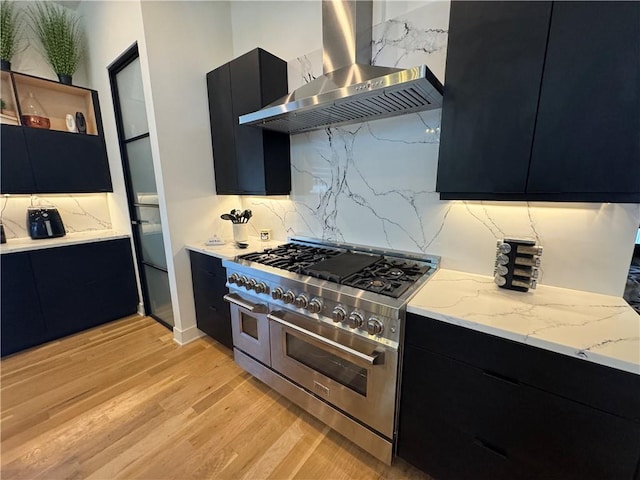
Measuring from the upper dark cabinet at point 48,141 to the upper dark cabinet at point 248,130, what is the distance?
1.45m

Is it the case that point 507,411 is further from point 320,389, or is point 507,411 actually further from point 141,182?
point 141,182

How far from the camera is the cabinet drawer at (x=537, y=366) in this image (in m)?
0.80

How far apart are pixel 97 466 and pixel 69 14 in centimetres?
400

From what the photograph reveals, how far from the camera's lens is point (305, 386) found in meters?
1.58

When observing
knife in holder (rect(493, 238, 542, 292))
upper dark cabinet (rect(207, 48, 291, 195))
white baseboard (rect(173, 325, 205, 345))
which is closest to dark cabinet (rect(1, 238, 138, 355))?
white baseboard (rect(173, 325, 205, 345))

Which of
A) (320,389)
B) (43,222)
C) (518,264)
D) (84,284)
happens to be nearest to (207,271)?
(320,389)

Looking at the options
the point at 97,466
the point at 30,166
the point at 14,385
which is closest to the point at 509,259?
the point at 97,466

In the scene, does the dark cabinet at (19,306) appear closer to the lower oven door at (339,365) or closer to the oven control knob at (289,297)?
the lower oven door at (339,365)

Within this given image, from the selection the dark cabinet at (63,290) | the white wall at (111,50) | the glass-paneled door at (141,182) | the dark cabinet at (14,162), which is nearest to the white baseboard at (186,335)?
the glass-paneled door at (141,182)

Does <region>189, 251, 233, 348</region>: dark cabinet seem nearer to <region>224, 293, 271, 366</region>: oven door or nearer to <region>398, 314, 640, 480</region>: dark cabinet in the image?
<region>224, 293, 271, 366</region>: oven door

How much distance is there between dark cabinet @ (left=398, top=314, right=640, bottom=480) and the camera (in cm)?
82

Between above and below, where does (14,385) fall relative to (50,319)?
below

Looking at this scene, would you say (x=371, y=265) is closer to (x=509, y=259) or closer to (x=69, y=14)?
(x=509, y=259)

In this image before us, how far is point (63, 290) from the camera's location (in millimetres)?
2488
